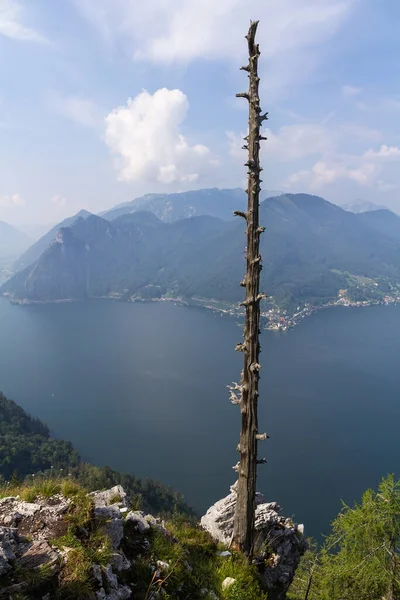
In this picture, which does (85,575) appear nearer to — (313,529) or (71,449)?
(313,529)

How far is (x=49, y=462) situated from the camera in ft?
200

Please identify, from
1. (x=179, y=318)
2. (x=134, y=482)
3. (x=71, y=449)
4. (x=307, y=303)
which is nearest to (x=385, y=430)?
(x=134, y=482)

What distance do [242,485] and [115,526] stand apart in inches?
82.8

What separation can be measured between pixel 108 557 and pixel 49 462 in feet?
216

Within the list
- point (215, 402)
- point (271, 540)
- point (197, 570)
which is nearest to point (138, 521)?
point (197, 570)

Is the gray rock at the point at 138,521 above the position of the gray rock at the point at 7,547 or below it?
below

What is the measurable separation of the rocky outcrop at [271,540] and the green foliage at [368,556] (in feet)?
2.44

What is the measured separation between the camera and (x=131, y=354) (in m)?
119

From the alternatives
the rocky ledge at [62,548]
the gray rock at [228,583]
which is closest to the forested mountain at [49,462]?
the gray rock at [228,583]

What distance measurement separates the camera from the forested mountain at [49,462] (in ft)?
151

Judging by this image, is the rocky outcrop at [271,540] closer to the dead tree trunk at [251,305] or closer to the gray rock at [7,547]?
the dead tree trunk at [251,305]

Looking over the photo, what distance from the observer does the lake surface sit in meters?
56.2

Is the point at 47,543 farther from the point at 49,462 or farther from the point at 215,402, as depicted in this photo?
the point at 215,402

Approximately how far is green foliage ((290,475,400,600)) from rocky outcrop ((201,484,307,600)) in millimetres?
745
